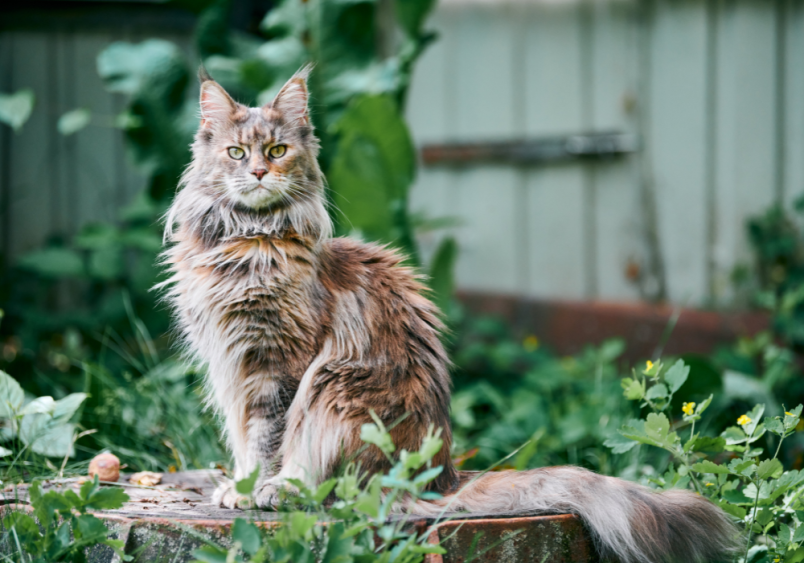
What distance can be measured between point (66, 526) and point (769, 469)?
1.75 m

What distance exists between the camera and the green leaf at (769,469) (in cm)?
186

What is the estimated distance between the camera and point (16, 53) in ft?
15.4

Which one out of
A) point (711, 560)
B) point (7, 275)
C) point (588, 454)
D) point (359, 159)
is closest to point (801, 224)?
point (588, 454)

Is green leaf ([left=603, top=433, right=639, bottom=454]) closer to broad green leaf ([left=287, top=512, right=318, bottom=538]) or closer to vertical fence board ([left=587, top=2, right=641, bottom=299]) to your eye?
broad green leaf ([left=287, top=512, right=318, bottom=538])

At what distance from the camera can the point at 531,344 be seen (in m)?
4.46

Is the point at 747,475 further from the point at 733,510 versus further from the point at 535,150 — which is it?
the point at 535,150

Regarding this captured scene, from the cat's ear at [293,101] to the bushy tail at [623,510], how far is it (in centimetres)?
120

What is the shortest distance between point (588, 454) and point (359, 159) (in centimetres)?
180

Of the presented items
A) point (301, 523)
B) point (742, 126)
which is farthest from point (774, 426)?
point (742, 126)

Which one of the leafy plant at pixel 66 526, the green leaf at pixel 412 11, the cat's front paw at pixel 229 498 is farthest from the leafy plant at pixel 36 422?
the green leaf at pixel 412 11

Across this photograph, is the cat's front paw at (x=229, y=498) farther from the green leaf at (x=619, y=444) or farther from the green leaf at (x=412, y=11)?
the green leaf at (x=412, y=11)

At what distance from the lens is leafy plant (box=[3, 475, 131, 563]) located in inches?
62.6

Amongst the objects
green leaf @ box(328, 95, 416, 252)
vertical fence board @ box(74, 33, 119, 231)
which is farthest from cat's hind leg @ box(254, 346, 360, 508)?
vertical fence board @ box(74, 33, 119, 231)

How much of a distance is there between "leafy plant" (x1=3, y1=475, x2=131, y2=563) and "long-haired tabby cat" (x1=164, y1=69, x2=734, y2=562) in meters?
0.38
